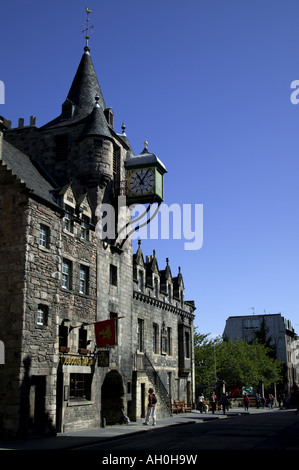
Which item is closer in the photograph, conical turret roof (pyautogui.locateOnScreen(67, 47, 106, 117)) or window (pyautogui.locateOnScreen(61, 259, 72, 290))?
window (pyautogui.locateOnScreen(61, 259, 72, 290))

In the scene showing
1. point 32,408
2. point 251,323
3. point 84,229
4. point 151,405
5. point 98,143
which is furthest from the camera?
point 251,323

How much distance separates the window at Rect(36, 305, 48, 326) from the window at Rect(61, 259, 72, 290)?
258 centimetres

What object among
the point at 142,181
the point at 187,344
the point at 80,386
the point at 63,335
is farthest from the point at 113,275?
the point at 187,344

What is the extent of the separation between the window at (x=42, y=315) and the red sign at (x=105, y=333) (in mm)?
3842

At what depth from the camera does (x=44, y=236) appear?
21.9 meters

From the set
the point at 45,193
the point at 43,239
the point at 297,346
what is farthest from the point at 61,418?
the point at 297,346

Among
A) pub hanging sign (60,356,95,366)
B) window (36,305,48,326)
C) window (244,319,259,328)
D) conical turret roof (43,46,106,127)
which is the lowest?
pub hanging sign (60,356,95,366)

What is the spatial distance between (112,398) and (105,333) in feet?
19.2

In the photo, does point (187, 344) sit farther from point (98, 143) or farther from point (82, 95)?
point (82, 95)

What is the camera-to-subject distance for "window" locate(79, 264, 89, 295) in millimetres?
25391

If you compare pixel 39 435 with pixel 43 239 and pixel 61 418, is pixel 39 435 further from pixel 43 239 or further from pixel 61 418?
pixel 43 239

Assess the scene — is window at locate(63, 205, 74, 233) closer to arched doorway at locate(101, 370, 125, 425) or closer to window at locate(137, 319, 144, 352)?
arched doorway at locate(101, 370, 125, 425)

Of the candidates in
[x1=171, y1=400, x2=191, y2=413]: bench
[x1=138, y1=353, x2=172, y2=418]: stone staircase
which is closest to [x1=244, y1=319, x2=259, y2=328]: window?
[x1=171, y1=400, x2=191, y2=413]: bench
